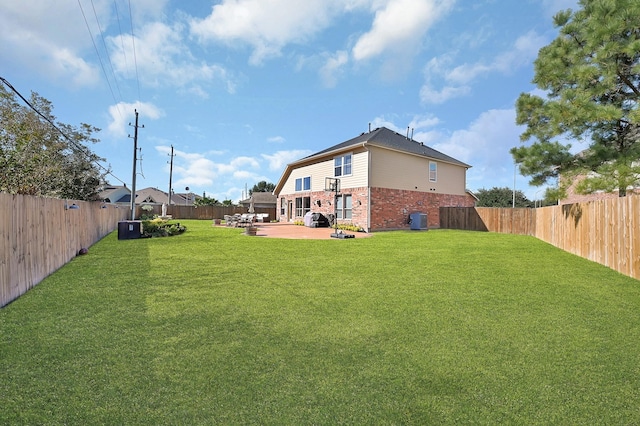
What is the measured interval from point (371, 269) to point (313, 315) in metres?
3.28

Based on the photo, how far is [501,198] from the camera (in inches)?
1829

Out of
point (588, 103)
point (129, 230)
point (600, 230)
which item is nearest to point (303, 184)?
point (129, 230)

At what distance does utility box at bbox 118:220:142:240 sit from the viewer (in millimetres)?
12898

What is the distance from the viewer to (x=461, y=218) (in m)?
21.5

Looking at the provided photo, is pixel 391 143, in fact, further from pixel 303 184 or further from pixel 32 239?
pixel 32 239

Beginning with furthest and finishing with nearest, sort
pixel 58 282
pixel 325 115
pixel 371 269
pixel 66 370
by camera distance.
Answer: pixel 325 115, pixel 371 269, pixel 58 282, pixel 66 370

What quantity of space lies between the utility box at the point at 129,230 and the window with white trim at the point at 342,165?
1200cm

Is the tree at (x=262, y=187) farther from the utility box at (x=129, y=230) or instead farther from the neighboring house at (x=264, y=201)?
the utility box at (x=129, y=230)

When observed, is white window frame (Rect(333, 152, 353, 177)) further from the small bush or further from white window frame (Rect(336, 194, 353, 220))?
Result: the small bush

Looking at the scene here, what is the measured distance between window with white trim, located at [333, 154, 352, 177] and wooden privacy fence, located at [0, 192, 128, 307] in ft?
47.1

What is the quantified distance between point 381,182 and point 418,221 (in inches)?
136

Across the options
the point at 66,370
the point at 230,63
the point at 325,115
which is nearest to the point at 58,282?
the point at 66,370

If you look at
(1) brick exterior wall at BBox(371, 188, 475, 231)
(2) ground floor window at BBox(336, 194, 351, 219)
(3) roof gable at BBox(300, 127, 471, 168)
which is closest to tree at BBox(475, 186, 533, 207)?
(3) roof gable at BBox(300, 127, 471, 168)

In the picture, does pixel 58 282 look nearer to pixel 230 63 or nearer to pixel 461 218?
pixel 230 63
